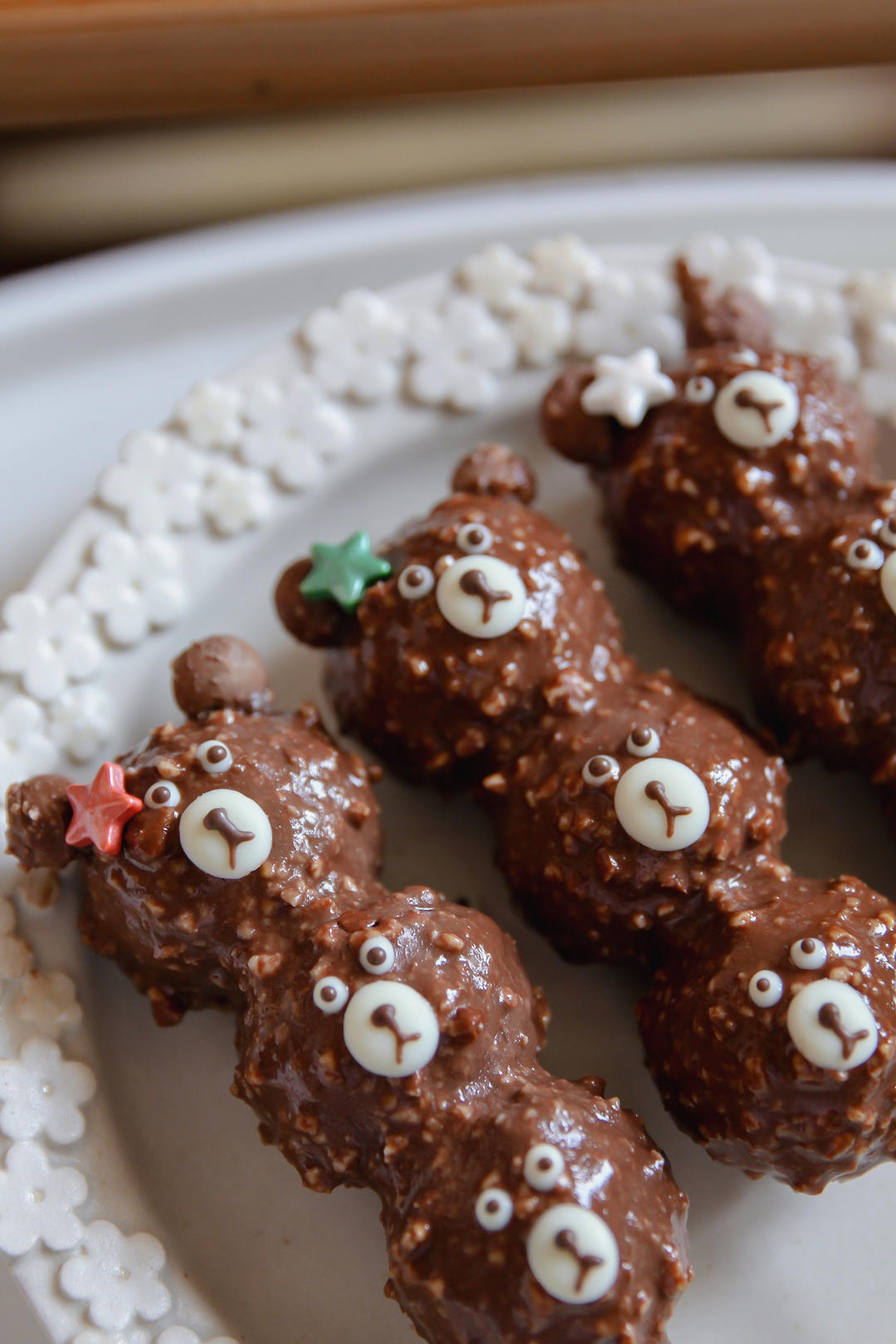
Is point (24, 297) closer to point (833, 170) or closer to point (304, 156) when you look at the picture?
point (304, 156)

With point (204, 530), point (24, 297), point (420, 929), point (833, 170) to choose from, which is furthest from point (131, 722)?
point (833, 170)

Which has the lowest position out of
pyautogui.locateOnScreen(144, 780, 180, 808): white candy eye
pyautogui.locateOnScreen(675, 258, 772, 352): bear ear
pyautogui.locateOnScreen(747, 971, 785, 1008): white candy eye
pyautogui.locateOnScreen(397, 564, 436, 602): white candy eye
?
pyautogui.locateOnScreen(144, 780, 180, 808): white candy eye

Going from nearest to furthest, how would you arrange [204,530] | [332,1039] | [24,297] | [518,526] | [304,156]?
1. [332,1039]
2. [518,526]
3. [204,530]
4. [24,297]
5. [304,156]

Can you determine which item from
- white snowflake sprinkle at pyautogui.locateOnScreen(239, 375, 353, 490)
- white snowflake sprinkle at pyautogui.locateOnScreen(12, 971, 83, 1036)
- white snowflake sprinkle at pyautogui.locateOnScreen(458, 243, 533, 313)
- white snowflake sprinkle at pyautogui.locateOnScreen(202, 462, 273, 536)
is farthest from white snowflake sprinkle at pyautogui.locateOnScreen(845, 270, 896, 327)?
white snowflake sprinkle at pyautogui.locateOnScreen(12, 971, 83, 1036)

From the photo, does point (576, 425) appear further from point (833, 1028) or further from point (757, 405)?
point (833, 1028)

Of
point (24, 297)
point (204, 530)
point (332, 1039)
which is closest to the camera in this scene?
point (332, 1039)

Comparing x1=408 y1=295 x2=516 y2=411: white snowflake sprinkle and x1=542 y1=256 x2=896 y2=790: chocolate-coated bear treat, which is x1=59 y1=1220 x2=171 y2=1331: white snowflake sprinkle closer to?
x1=542 y1=256 x2=896 y2=790: chocolate-coated bear treat

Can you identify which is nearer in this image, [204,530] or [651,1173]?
[651,1173]

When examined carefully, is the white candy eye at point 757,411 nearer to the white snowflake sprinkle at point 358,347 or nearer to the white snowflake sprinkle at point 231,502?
the white snowflake sprinkle at point 358,347
